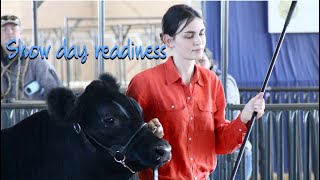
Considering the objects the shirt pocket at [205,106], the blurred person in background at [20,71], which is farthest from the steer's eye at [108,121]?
the blurred person in background at [20,71]

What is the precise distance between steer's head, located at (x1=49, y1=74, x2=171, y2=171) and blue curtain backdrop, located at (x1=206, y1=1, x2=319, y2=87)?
508 centimetres

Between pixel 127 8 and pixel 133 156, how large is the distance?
38.5 ft

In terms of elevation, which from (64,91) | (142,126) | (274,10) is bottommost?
(142,126)

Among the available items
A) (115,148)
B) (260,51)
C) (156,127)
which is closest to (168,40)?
(156,127)

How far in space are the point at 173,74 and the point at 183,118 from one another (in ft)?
0.60

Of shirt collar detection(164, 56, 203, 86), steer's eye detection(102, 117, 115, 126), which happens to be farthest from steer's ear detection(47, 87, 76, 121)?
shirt collar detection(164, 56, 203, 86)

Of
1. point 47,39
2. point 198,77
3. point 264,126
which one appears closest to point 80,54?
point 198,77

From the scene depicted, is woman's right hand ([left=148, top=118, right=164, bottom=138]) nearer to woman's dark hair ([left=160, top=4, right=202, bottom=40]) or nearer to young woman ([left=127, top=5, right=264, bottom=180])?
young woman ([left=127, top=5, right=264, bottom=180])

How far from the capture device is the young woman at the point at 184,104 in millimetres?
2250

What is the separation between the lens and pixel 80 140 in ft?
6.89

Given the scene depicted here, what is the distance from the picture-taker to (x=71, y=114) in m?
2.08

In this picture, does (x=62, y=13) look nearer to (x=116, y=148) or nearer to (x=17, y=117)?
(x=17, y=117)

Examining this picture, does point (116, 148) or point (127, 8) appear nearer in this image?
point (116, 148)

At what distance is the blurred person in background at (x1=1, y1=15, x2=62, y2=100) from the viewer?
3.99 m
